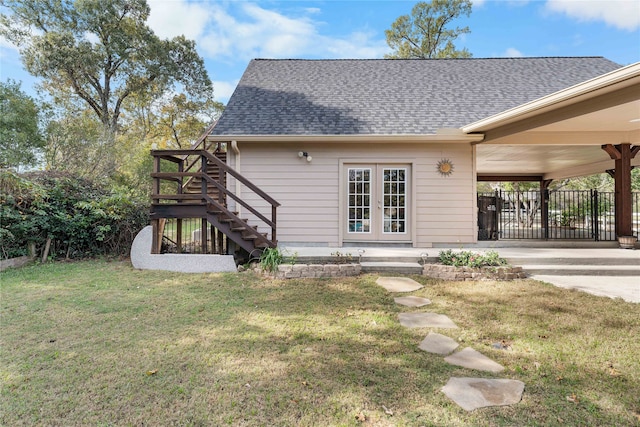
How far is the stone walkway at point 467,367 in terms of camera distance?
6.38ft

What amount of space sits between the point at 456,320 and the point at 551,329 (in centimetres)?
87

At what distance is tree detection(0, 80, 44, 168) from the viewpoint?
1041cm

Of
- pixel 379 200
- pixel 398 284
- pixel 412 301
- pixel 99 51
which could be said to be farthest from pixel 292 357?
pixel 99 51

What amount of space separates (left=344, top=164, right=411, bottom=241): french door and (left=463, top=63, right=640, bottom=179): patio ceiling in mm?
1789

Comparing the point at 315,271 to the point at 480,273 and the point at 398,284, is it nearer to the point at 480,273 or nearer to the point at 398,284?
the point at 398,284

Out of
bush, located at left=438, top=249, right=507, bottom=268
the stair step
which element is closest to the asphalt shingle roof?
bush, located at left=438, top=249, right=507, bottom=268

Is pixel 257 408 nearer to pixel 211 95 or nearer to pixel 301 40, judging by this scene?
pixel 301 40

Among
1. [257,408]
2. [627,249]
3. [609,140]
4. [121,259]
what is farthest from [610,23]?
[121,259]

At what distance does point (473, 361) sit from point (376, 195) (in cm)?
477

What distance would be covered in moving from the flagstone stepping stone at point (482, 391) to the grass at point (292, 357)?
0.19 feet

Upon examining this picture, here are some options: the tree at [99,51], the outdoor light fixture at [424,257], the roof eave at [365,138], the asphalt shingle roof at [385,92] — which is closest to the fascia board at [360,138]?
the roof eave at [365,138]

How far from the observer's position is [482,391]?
2.03 meters

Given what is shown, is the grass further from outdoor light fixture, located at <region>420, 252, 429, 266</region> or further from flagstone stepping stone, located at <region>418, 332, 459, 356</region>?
outdoor light fixture, located at <region>420, 252, 429, 266</region>

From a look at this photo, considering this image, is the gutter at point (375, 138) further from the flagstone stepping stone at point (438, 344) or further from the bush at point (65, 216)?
the flagstone stepping stone at point (438, 344)
